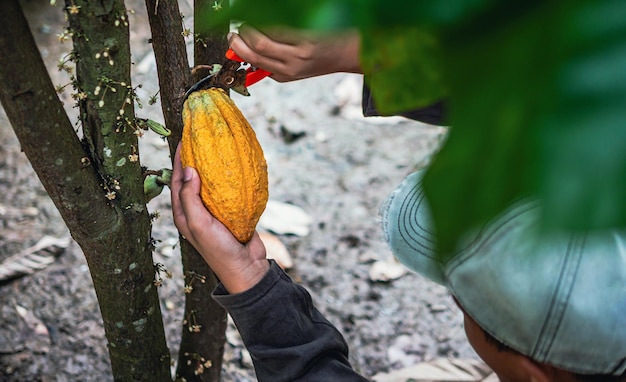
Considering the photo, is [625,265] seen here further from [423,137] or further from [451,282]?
[423,137]

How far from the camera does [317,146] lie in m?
2.87

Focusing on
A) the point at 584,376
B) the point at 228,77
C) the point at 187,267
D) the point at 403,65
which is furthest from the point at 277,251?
the point at 403,65

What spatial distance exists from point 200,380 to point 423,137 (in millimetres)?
1679

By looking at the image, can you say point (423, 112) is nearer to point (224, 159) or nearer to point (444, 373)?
point (224, 159)

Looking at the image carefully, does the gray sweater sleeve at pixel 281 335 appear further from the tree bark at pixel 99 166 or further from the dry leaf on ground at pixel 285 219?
the dry leaf on ground at pixel 285 219

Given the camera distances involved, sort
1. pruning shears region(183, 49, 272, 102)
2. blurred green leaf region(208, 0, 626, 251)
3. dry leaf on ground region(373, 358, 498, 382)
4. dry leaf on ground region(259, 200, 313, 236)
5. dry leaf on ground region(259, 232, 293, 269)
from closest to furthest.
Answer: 1. blurred green leaf region(208, 0, 626, 251)
2. pruning shears region(183, 49, 272, 102)
3. dry leaf on ground region(373, 358, 498, 382)
4. dry leaf on ground region(259, 232, 293, 269)
5. dry leaf on ground region(259, 200, 313, 236)

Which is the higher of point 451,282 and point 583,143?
point 583,143

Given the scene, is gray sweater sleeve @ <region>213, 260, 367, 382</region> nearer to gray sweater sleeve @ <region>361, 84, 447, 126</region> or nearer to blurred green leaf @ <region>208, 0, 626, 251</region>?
gray sweater sleeve @ <region>361, 84, 447, 126</region>

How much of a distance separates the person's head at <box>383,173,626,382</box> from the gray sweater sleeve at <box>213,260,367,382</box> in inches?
11.7

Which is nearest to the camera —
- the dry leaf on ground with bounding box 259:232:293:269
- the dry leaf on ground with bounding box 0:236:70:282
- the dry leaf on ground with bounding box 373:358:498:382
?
the dry leaf on ground with bounding box 373:358:498:382

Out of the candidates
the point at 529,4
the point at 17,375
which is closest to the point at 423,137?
the point at 17,375

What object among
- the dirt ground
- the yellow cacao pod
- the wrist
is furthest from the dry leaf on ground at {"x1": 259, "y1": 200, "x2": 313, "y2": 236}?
the yellow cacao pod

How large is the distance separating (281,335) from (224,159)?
380mm

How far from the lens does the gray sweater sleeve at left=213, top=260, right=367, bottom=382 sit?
1.17 meters
